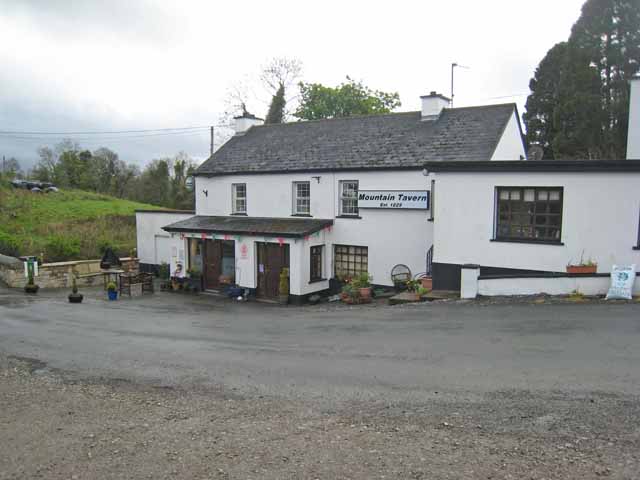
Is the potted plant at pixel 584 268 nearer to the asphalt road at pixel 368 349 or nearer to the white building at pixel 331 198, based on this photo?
the asphalt road at pixel 368 349

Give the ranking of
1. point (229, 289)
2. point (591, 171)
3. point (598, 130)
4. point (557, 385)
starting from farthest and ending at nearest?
point (598, 130), point (229, 289), point (591, 171), point (557, 385)

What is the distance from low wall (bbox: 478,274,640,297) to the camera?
1405 cm

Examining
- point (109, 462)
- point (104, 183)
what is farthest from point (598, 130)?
point (104, 183)

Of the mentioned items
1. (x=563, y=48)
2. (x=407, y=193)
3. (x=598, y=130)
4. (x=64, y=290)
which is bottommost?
(x=64, y=290)

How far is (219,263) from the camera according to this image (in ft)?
82.4

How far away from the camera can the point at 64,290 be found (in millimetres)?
25125

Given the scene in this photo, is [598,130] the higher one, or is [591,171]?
[598,130]

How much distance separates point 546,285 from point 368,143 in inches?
430

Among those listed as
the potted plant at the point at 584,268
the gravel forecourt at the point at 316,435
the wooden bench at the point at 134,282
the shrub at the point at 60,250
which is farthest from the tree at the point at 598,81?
the gravel forecourt at the point at 316,435

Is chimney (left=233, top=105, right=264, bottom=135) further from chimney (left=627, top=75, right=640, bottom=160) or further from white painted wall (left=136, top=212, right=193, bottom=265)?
chimney (left=627, top=75, right=640, bottom=160)

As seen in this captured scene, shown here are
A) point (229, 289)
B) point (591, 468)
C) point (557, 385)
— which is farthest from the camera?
point (229, 289)

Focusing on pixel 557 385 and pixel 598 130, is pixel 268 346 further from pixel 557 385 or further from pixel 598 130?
pixel 598 130

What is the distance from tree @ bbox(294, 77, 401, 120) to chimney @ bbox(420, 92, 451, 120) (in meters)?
23.1

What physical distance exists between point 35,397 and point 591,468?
7.35 meters
